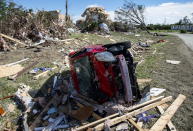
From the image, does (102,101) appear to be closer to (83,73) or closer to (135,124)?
(83,73)

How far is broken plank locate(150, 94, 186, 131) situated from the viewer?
3.69 m

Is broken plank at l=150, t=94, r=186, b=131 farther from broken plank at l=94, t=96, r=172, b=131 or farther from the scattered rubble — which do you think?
broken plank at l=94, t=96, r=172, b=131

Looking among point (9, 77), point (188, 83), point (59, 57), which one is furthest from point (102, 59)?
point (59, 57)

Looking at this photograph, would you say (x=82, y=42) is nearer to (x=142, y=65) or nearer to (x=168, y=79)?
(x=142, y=65)

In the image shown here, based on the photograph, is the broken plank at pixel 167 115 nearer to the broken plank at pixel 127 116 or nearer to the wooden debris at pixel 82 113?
the broken plank at pixel 127 116

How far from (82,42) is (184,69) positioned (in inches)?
287

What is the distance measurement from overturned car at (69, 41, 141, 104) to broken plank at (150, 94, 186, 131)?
69 cm

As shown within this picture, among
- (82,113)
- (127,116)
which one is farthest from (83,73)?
(127,116)

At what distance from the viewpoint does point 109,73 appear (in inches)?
165

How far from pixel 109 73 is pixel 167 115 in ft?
4.93

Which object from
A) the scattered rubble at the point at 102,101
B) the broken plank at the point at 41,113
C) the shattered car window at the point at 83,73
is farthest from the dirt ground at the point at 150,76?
the shattered car window at the point at 83,73

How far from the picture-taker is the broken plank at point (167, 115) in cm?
369

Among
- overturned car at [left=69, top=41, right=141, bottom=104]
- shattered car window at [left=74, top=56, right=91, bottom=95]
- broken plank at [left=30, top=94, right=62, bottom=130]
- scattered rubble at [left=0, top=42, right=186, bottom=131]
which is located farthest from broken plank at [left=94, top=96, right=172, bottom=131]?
broken plank at [left=30, top=94, right=62, bottom=130]

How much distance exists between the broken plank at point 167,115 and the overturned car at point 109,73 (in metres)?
0.69
